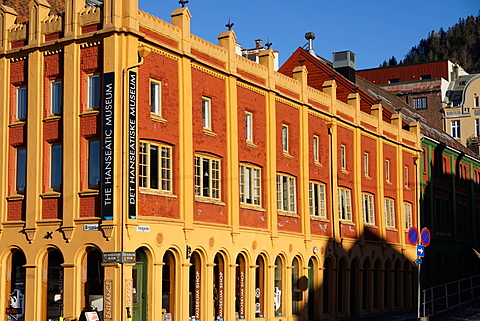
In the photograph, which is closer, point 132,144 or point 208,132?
point 132,144

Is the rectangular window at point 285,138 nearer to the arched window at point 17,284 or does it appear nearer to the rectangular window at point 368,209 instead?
the rectangular window at point 368,209

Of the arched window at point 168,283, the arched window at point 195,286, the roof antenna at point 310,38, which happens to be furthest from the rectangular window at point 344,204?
the roof antenna at point 310,38

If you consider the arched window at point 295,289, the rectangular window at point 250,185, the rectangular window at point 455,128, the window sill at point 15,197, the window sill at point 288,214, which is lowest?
the arched window at point 295,289

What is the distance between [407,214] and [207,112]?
21.6m

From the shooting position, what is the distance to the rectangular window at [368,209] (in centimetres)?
4331

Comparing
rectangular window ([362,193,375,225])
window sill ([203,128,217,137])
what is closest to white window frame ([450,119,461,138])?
rectangular window ([362,193,375,225])

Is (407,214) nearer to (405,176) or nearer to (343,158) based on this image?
(405,176)

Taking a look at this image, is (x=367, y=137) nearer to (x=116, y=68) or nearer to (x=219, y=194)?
(x=219, y=194)

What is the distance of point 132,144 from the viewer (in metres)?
26.1

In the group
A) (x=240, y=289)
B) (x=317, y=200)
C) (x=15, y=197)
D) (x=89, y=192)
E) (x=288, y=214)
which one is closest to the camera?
(x=89, y=192)

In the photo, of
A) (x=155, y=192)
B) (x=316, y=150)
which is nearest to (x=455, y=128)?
(x=316, y=150)

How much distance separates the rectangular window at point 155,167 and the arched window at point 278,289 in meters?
8.45

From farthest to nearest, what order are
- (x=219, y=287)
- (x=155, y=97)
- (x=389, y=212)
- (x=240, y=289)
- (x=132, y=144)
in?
(x=389, y=212)
(x=240, y=289)
(x=219, y=287)
(x=155, y=97)
(x=132, y=144)

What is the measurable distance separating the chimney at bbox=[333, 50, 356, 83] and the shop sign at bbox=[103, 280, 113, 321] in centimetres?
2980
